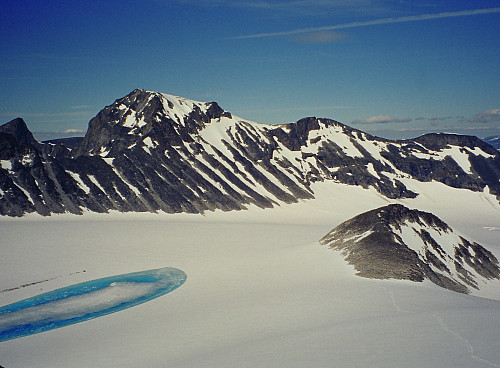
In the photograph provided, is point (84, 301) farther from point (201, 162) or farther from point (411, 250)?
point (201, 162)

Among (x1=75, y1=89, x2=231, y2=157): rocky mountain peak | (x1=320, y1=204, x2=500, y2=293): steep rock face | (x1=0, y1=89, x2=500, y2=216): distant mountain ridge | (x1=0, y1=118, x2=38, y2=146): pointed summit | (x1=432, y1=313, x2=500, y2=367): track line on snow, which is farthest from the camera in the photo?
(x1=75, y1=89, x2=231, y2=157): rocky mountain peak

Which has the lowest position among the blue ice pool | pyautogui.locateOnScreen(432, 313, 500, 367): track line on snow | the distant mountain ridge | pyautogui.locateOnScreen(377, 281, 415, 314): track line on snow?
pyautogui.locateOnScreen(432, 313, 500, 367): track line on snow

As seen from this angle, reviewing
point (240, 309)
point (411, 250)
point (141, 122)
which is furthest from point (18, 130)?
point (411, 250)

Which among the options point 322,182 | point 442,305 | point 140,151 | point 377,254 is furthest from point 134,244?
point 322,182

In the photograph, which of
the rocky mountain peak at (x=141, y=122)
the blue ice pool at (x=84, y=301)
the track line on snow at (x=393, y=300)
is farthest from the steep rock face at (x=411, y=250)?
A: the rocky mountain peak at (x=141, y=122)

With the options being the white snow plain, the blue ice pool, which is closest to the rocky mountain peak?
the white snow plain

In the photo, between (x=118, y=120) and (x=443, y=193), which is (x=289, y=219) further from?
(x=443, y=193)

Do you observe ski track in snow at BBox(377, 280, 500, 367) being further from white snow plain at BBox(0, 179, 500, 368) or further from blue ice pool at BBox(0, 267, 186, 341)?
blue ice pool at BBox(0, 267, 186, 341)
